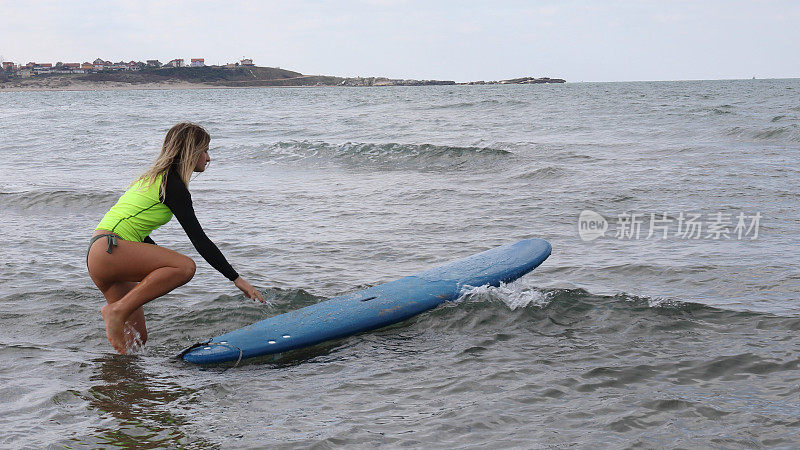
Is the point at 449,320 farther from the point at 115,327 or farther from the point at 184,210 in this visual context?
the point at 115,327

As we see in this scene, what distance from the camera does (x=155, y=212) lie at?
14.5 feet

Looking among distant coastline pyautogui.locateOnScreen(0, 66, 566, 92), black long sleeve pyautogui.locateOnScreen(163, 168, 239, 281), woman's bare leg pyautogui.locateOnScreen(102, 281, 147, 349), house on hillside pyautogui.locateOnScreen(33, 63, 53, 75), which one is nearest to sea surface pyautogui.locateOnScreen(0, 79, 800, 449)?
woman's bare leg pyautogui.locateOnScreen(102, 281, 147, 349)

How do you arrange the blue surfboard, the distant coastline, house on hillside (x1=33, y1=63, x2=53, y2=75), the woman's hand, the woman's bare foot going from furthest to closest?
house on hillside (x1=33, y1=63, x2=53, y2=75)
the distant coastline
the blue surfboard
the woman's bare foot
the woman's hand

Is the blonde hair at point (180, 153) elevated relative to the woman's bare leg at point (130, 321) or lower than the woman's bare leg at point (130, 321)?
elevated

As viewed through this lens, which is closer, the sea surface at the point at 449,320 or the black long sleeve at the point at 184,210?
the sea surface at the point at 449,320

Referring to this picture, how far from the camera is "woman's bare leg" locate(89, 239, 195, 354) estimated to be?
4332 mm

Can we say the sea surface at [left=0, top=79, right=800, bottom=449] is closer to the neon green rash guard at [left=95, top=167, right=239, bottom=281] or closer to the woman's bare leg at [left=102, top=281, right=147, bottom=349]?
the woman's bare leg at [left=102, top=281, right=147, bottom=349]

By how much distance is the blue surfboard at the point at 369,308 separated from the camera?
4715 mm

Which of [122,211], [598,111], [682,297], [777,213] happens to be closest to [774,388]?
[682,297]

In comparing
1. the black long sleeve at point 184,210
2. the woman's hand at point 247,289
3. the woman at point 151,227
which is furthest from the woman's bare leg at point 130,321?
the woman's hand at point 247,289

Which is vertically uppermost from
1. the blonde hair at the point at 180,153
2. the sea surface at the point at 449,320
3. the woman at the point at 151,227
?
the blonde hair at the point at 180,153

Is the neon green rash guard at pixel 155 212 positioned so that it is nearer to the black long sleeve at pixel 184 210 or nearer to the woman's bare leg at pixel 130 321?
the black long sleeve at pixel 184 210
